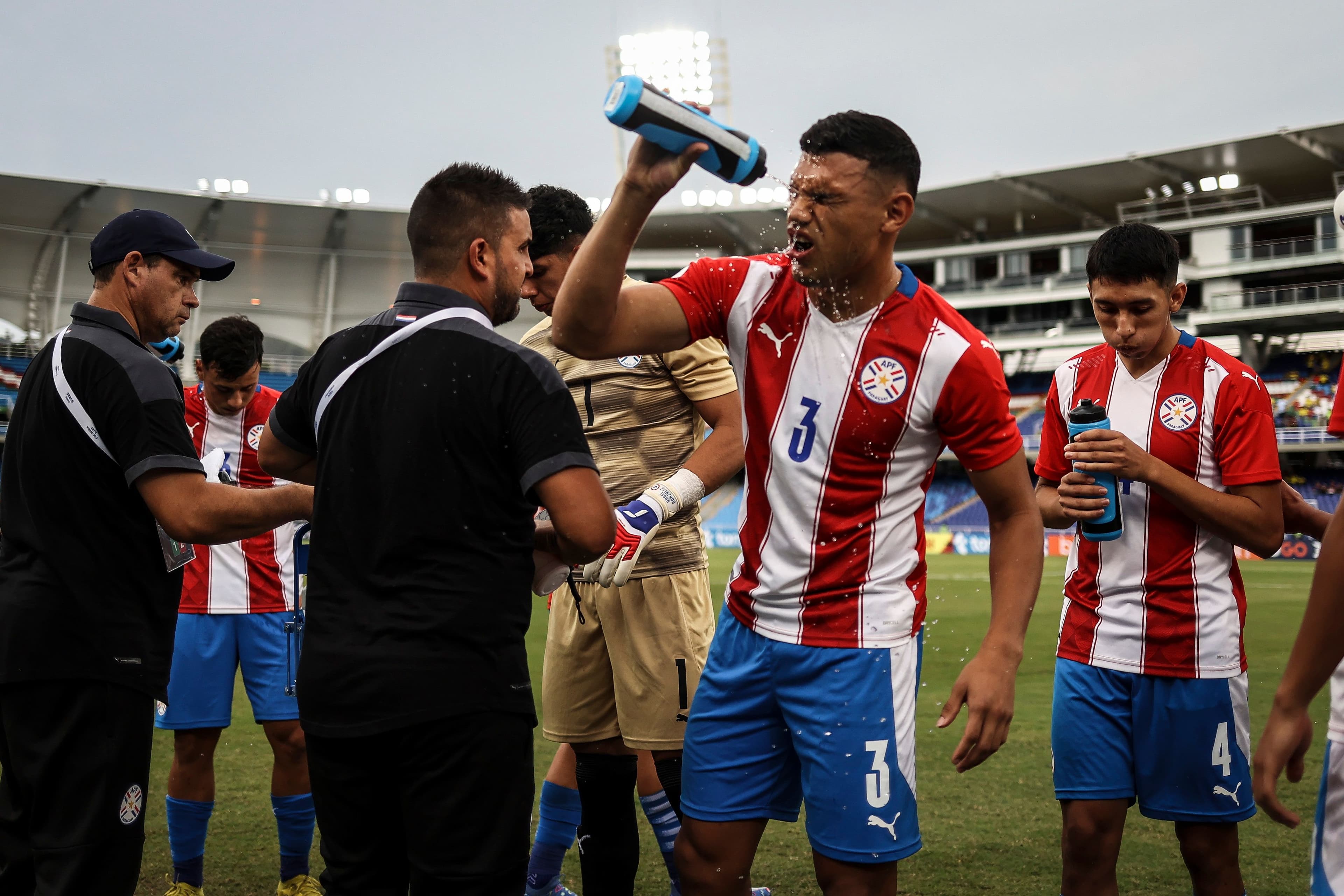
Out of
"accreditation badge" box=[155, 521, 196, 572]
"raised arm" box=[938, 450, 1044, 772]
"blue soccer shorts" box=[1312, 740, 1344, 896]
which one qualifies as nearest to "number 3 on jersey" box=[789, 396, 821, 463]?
"raised arm" box=[938, 450, 1044, 772]

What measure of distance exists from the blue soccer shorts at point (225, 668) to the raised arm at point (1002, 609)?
3192 mm

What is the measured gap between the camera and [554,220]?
13.0ft

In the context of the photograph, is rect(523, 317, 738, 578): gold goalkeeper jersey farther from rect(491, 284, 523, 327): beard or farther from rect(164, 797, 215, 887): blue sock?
rect(164, 797, 215, 887): blue sock

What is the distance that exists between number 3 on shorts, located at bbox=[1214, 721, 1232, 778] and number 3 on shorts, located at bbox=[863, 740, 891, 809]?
52.7 inches

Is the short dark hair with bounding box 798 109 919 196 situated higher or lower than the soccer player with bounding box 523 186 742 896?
higher

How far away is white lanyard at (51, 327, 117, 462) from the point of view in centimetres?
301

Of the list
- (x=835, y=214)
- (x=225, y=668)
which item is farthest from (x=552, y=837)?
(x=835, y=214)

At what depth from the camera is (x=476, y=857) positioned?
246 cm

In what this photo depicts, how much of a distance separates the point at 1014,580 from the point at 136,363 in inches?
93.3

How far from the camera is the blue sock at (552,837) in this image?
4.28 metres

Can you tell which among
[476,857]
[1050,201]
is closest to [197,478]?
[476,857]

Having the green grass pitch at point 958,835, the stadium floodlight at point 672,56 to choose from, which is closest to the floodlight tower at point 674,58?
the stadium floodlight at point 672,56

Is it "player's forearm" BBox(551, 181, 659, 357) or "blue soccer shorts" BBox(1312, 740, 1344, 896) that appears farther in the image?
"player's forearm" BBox(551, 181, 659, 357)

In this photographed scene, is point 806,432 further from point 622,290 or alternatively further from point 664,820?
point 664,820
